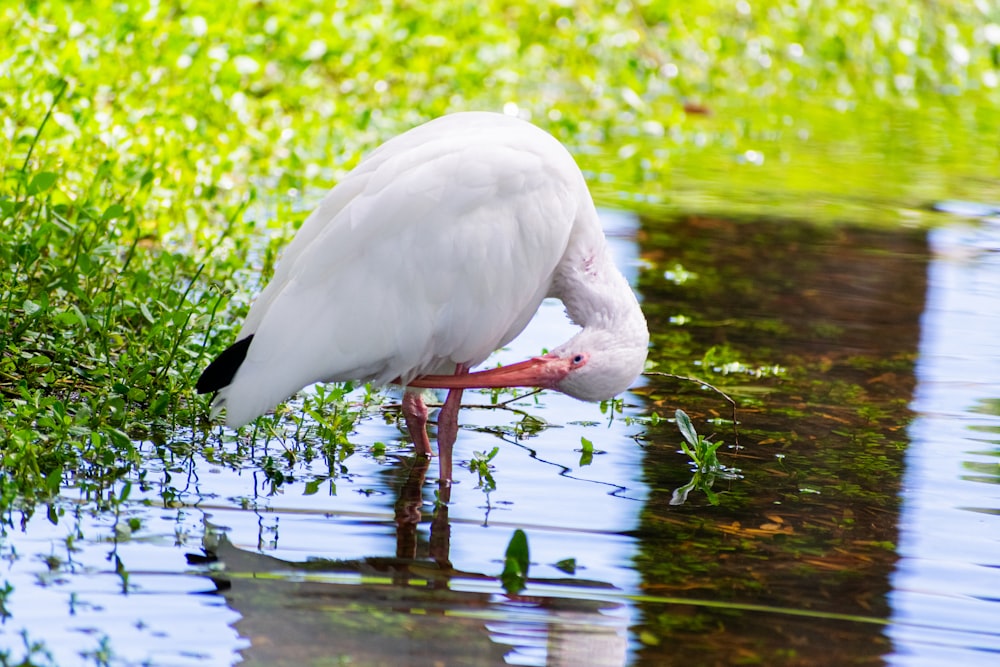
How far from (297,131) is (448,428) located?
500 cm

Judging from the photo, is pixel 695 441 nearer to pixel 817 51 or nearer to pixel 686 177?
pixel 686 177

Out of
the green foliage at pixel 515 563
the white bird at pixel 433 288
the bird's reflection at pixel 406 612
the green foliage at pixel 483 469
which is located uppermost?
the white bird at pixel 433 288

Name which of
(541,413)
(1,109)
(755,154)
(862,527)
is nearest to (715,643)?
(862,527)

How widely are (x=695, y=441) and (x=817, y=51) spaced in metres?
10.8

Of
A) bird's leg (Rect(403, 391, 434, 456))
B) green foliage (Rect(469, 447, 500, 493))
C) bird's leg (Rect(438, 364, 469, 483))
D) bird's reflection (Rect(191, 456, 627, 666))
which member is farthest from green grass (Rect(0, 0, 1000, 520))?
bird's reflection (Rect(191, 456, 627, 666))

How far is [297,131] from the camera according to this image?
9625 millimetres

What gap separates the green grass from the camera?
16.9ft

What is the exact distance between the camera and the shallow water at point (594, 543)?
372 centimetres

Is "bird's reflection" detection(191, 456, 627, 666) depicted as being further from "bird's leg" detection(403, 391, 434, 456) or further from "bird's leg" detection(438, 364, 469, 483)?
"bird's leg" detection(403, 391, 434, 456)

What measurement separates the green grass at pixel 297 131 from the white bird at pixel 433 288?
43cm

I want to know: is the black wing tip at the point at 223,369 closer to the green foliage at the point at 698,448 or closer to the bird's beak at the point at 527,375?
the bird's beak at the point at 527,375

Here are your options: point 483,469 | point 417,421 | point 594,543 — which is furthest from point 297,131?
point 594,543

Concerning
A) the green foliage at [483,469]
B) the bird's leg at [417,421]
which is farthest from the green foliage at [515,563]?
the bird's leg at [417,421]

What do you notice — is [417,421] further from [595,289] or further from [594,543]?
[594,543]
